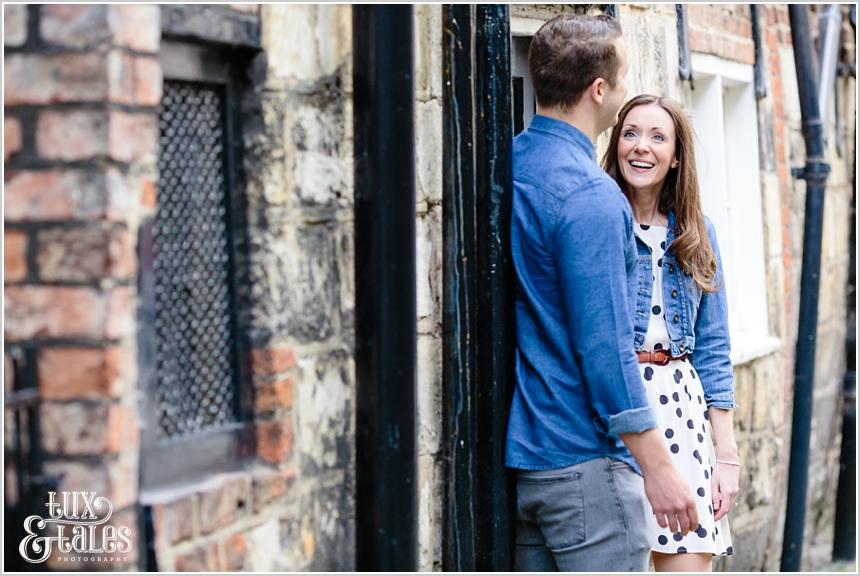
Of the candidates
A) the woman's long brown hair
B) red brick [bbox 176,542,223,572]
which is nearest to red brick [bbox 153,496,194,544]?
red brick [bbox 176,542,223,572]

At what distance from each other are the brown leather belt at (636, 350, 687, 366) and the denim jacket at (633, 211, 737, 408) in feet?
0.06

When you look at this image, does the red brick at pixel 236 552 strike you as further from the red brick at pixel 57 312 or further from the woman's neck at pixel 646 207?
the woman's neck at pixel 646 207

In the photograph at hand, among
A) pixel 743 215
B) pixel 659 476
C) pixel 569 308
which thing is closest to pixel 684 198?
pixel 569 308

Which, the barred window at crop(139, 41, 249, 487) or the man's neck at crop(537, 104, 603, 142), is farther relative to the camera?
the man's neck at crop(537, 104, 603, 142)

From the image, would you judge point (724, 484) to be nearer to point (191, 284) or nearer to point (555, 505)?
point (555, 505)

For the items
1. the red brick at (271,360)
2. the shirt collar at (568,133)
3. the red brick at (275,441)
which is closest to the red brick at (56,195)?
the red brick at (271,360)

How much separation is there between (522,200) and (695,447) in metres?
0.90

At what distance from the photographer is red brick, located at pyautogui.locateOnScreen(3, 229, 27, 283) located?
2.32 m

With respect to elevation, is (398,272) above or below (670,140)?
below

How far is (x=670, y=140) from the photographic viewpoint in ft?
12.0

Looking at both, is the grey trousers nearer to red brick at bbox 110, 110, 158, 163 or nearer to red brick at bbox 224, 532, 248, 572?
red brick at bbox 224, 532, 248, 572

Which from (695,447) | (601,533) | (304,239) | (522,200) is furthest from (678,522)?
(304,239)

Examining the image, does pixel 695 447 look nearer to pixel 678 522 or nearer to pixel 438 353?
pixel 678 522

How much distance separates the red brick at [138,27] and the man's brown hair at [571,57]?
3.54 feet
